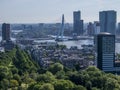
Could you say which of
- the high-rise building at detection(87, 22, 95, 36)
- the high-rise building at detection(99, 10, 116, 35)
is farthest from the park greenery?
the high-rise building at detection(87, 22, 95, 36)

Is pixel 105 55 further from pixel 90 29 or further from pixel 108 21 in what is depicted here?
pixel 90 29

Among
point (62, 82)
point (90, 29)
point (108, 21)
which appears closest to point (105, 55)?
point (62, 82)

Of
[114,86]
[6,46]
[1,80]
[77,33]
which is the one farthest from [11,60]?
[77,33]

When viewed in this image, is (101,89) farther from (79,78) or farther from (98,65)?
(98,65)

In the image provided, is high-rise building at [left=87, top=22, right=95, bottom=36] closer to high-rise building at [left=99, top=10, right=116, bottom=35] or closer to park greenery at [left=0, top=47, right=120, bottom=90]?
high-rise building at [left=99, top=10, right=116, bottom=35]

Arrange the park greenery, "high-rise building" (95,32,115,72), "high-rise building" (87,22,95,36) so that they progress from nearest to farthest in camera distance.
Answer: the park greenery
"high-rise building" (95,32,115,72)
"high-rise building" (87,22,95,36)

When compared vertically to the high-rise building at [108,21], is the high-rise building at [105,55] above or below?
below

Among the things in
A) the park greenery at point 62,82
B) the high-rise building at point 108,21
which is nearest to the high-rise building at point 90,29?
the high-rise building at point 108,21

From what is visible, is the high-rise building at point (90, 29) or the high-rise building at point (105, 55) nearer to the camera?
the high-rise building at point (105, 55)

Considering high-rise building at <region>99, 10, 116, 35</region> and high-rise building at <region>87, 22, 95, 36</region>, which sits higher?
high-rise building at <region>99, 10, 116, 35</region>

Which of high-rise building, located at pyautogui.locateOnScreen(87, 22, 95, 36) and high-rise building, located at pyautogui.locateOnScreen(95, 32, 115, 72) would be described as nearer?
A: high-rise building, located at pyautogui.locateOnScreen(95, 32, 115, 72)

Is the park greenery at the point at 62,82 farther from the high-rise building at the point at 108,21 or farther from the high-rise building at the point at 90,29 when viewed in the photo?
the high-rise building at the point at 90,29
